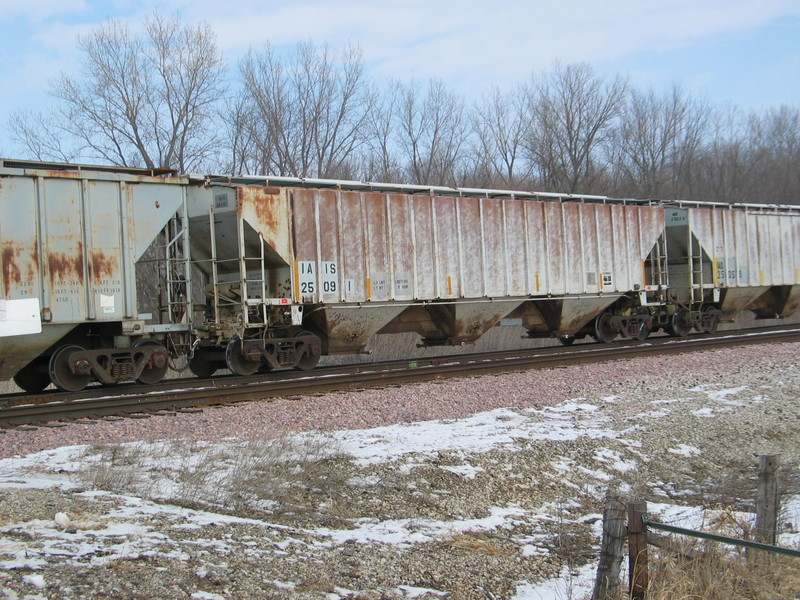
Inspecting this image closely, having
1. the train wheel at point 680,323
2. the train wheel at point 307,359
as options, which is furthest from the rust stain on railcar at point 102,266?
the train wheel at point 680,323

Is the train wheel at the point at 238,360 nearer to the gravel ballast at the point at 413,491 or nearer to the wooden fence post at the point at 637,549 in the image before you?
the gravel ballast at the point at 413,491

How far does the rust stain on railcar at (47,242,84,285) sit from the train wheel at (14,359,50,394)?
5.67ft

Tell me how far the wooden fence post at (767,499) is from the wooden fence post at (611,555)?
1.58 meters

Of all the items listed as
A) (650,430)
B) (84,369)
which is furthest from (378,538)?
(84,369)

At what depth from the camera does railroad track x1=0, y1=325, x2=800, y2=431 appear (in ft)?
34.8

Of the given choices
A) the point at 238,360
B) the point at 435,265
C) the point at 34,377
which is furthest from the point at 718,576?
the point at 34,377

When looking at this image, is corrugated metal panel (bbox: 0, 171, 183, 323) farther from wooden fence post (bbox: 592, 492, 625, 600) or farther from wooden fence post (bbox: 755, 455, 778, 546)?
wooden fence post (bbox: 755, 455, 778, 546)

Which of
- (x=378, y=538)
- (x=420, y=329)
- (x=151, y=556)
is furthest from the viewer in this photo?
(x=420, y=329)

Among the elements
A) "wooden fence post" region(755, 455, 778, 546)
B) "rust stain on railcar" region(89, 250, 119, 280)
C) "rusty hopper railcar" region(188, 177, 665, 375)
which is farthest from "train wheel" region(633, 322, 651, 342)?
"wooden fence post" region(755, 455, 778, 546)

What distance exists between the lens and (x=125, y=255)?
41.8 ft

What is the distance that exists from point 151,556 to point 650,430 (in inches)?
271

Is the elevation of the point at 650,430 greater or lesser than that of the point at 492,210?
lesser

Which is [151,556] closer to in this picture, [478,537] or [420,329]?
[478,537]

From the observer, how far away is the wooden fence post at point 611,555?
15.7ft
